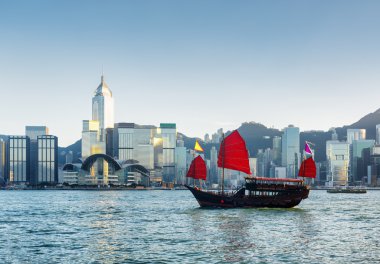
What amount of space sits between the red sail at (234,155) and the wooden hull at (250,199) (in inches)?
197

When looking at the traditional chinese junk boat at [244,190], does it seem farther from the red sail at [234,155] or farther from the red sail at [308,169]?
the red sail at [308,169]

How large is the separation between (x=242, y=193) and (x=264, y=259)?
55.9m

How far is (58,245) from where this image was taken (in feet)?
172

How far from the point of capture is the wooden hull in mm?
98812

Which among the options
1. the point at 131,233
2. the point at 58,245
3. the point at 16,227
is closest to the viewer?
the point at 58,245

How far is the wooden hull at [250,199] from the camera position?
324ft

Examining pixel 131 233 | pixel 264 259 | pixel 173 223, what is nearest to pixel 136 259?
pixel 264 259

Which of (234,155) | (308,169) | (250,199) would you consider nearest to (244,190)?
(250,199)

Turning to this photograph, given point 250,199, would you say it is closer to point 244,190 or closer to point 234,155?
point 244,190

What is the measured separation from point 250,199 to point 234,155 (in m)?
9.11

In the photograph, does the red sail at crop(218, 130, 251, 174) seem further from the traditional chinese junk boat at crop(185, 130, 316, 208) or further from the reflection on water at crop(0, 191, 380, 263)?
the reflection on water at crop(0, 191, 380, 263)

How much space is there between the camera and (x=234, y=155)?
4028 inches

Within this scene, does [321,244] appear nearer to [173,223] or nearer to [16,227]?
[173,223]

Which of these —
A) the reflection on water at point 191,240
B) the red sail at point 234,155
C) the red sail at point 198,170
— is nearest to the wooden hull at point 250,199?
the red sail at point 234,155
